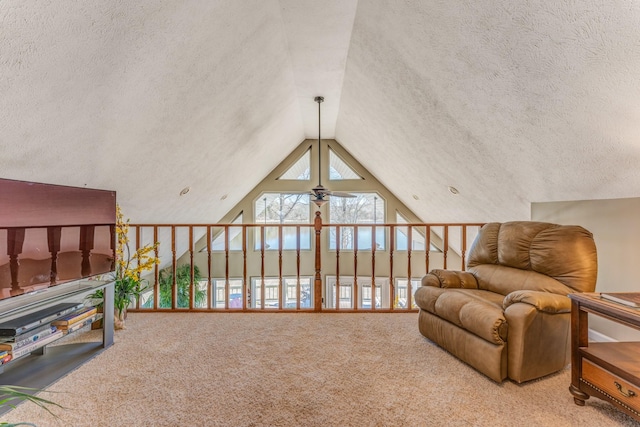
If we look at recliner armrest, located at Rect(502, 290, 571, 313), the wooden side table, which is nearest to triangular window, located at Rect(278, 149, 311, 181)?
recliner armrest, located at Rect(502, 290, 571, 313)

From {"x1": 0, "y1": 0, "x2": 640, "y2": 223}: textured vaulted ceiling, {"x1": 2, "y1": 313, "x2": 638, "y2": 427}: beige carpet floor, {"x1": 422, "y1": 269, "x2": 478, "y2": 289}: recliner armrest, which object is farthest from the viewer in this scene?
{"x1": 422, "y1": 269, "x2": 478, "y2": 289}: recliner armrest

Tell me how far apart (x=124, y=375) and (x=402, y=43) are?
3.32 metres

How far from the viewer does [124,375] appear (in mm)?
2154

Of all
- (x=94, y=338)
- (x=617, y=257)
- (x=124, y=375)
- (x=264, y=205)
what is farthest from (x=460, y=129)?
(x=264, y=205)

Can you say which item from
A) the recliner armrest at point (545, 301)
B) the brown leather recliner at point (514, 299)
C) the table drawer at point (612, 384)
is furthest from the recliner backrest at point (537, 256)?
the table drawer at point (612, 384)

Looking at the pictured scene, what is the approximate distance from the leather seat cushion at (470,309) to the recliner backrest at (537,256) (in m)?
0.21

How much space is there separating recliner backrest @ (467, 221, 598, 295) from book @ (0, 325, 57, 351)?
3.19m

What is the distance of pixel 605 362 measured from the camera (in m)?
1.67

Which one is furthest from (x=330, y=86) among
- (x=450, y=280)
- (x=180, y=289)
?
(x=180, y=289)

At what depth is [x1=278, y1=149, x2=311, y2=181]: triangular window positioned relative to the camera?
7.78 m

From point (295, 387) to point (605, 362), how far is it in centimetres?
168

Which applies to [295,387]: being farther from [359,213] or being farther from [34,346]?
[359,213]

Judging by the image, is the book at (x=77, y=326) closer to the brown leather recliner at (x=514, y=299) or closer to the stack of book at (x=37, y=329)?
the stack of book at (x=37, y=329)

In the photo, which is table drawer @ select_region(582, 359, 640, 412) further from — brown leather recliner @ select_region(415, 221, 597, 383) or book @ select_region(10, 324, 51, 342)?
book @ select_region(10, 324, 51, 342)
